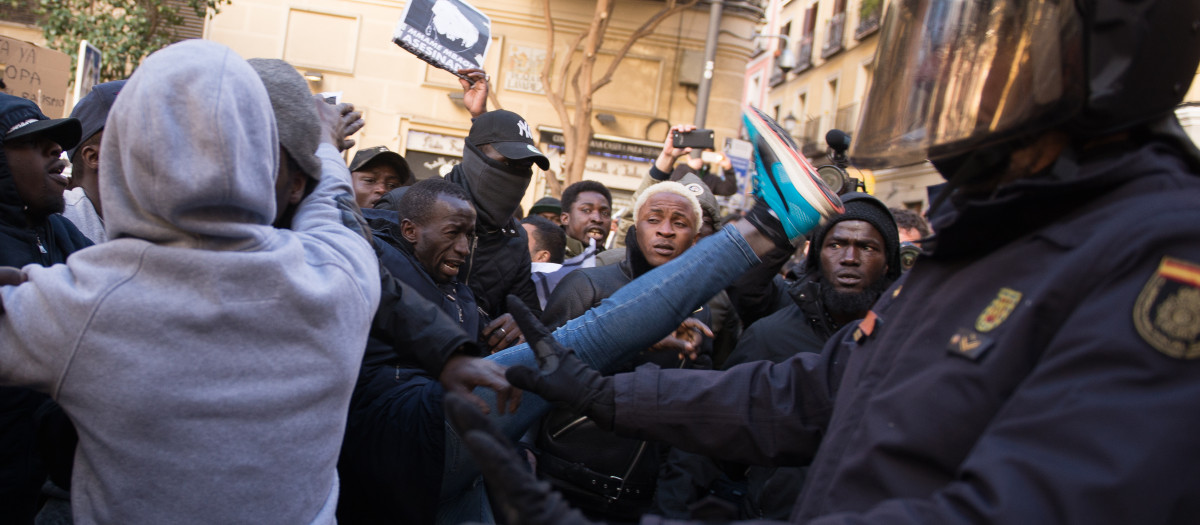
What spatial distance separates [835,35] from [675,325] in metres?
25.2

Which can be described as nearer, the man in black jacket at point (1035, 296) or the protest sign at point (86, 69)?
the man in black jacket at point (1035, 296)

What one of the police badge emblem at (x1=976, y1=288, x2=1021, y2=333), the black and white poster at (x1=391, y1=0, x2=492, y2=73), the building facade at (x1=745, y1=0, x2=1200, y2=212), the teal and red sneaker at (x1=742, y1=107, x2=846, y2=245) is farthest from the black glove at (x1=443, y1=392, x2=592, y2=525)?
the building facade at (x1=745, y1=0, x2=1200, y2=212)

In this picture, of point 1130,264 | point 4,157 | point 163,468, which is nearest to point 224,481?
point 163,468

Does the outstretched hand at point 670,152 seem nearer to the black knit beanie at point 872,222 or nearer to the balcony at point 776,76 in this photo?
the black knit beanie at point 872,222

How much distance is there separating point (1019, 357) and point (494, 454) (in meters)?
0.74

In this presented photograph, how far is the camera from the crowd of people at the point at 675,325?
1.13 metres

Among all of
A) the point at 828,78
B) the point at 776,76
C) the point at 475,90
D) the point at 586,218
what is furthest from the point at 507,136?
the point at 776,76

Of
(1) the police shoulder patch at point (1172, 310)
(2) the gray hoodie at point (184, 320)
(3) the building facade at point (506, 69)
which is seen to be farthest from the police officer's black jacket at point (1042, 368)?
(3) the building facade at point (506, 69)

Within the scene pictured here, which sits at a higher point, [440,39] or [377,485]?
[440,39]

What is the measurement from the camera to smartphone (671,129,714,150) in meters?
5.23

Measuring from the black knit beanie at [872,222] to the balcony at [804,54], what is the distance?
25.5 meters

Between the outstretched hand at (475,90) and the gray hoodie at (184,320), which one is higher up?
the outstretched hand at (475,90)

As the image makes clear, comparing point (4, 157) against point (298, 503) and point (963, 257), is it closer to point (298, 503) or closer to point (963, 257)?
point (298, 503)

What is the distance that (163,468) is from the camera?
4.93 ft
